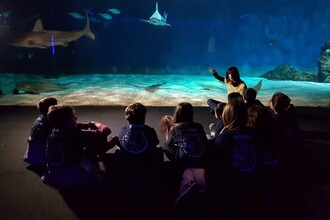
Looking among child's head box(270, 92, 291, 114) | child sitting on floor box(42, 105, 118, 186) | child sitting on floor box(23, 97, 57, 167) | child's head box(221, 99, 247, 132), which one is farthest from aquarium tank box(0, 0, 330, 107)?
child's head box(221, 99, 247, 132)

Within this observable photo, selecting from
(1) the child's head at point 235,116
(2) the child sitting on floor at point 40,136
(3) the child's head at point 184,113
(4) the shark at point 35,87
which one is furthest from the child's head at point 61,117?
(4) the shark at point 35,87

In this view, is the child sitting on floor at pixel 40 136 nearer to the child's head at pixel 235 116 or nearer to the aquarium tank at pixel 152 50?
the child's head at pixel 235 116

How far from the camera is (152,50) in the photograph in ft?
104

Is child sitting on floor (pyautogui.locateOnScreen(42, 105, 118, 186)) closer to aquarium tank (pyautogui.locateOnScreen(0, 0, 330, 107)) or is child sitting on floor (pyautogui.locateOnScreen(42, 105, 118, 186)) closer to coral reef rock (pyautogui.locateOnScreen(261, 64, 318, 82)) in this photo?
aquarium tank (pyautogui.locateOnScreen(0, 0, 330, 107))

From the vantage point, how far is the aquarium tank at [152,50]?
9594 millimetres

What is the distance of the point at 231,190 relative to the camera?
2.68m

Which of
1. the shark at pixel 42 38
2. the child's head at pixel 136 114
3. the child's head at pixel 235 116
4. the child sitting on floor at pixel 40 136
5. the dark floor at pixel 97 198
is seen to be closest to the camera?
the dark floor at pixel 97 198

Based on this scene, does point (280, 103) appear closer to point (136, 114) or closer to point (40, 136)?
point (136, 114)

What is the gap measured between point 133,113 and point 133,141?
31 cm

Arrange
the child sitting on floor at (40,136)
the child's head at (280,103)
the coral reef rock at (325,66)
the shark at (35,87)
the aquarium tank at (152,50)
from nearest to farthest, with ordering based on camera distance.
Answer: the child sitting on floor at (40,136) → the child's head at (280,103) → the shark at (35,87) → the aquarium tank at (152,50) → the coral reef rock at (325,66)

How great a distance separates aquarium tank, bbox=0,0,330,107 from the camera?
31.5 ft

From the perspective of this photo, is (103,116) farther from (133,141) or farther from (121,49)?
(121,49)

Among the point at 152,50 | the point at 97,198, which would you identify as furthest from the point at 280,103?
the point at 152,50

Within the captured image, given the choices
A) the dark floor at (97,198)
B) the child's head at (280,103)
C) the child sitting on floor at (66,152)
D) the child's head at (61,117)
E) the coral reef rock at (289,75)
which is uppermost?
the coral reef rock at (289,75)
